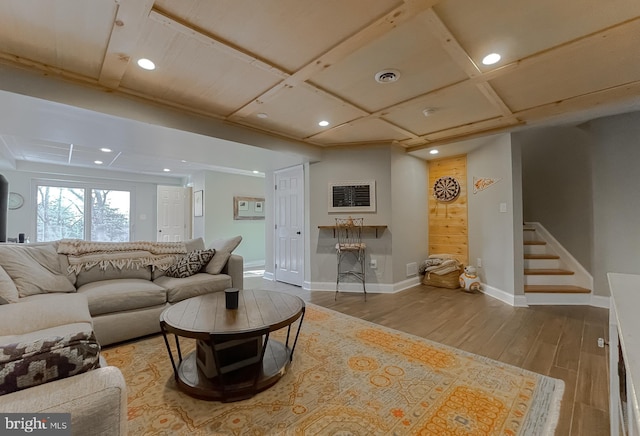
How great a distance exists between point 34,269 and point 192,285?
1272 millimetres

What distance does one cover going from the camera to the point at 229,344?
1.84 meters

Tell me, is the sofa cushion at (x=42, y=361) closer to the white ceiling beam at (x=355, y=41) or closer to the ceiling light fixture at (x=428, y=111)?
the white ceiling beam at (x=355, y=41)

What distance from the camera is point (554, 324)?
9.32 ft

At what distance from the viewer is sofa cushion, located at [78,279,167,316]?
2.33 metres

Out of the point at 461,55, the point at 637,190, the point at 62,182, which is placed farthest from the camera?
the point at 62,182

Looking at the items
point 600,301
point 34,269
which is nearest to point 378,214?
point 600,301

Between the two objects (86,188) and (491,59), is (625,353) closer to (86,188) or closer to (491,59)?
(491,59)

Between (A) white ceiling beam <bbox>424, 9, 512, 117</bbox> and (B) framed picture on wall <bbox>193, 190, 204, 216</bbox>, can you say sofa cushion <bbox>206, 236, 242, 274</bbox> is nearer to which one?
(A) white ceiling beam <bbox>424, 9, 512, 117</bbox>

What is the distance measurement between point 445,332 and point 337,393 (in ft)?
4.77

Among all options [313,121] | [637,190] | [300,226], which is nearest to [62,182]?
[300,226]

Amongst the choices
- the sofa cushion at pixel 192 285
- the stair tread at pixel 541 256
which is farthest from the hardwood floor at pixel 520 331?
the sofa cushion at pixel 192 285

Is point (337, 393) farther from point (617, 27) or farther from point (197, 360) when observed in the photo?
point (617, 27)

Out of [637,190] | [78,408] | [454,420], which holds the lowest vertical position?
[454,420]

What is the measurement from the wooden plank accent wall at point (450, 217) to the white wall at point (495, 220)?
0.12 metres
